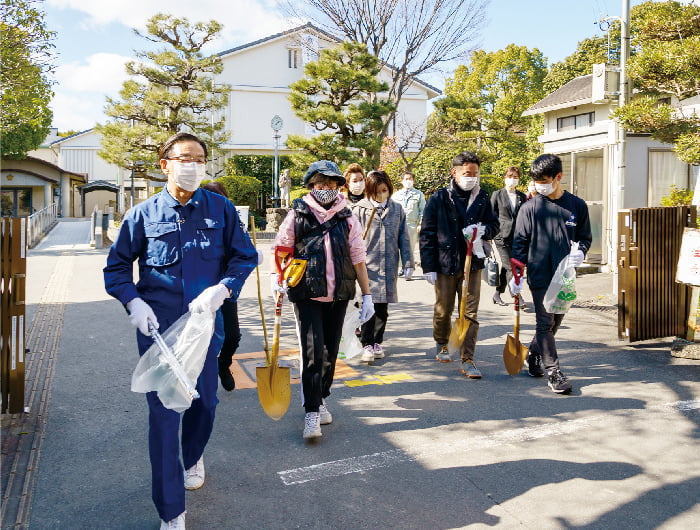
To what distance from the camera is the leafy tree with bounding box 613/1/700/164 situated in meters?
6.82

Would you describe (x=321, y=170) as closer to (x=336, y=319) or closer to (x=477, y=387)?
(x=336, y=319)

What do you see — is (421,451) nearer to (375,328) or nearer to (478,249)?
(478,249)

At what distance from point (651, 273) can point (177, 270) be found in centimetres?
537

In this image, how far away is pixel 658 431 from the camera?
4.34m

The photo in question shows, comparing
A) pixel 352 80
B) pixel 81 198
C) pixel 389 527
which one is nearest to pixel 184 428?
pixel 389 527

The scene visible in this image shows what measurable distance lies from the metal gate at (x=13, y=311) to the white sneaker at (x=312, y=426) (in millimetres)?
2115

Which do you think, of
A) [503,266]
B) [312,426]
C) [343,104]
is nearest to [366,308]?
[312,426]

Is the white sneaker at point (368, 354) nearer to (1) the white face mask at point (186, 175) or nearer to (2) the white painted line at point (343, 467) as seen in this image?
(2) the white painted line at point (343, 467)

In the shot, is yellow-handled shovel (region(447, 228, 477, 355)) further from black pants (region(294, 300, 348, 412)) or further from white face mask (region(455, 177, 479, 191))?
black pants (region(294, 300, 348, 412))

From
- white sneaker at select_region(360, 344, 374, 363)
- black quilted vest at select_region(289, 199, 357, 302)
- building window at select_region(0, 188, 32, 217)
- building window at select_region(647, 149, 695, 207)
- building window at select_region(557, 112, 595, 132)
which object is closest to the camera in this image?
black quilted vest at select_region(289, 199, 357, 302)

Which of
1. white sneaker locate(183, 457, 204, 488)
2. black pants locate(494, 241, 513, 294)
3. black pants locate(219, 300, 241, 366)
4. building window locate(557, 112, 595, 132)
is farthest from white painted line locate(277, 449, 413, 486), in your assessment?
building window locate(557, 112, 595, 132)

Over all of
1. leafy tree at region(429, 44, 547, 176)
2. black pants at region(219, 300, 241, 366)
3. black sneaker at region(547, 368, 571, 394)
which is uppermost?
leafy tree at region(429, 44, 547, 176)

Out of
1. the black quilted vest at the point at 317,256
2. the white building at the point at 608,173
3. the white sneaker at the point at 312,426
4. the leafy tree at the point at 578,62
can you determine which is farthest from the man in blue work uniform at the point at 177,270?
the leafy tree at the point at 578,62

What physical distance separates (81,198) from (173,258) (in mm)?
45091
